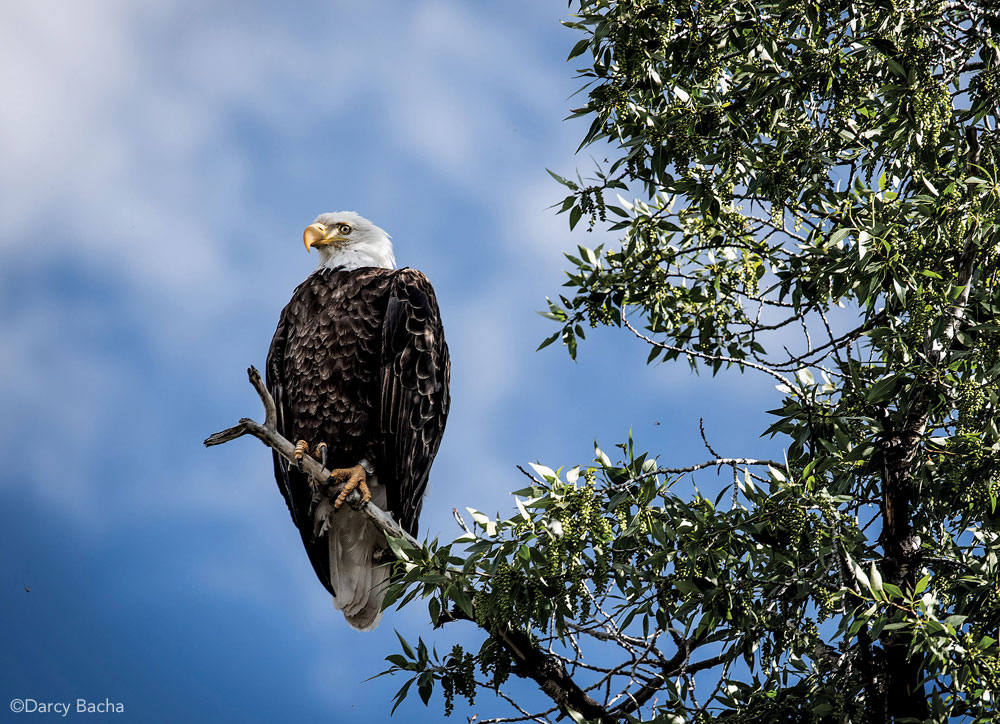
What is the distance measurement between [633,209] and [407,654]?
7.69ft

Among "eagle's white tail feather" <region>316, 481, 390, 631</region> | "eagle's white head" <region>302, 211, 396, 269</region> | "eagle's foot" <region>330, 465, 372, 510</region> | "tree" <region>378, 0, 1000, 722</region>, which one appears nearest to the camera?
"tree" <region>378, 0, 1000, 722</region>

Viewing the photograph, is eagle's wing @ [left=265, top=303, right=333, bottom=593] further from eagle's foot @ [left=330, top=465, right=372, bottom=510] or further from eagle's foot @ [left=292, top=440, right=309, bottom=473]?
eagle's foot @ [left=292, top=440, right=309, bottom=473]

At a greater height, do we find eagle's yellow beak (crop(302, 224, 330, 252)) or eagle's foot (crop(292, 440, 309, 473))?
eagle's yellow beak (crop(302, 224, 330, 252))

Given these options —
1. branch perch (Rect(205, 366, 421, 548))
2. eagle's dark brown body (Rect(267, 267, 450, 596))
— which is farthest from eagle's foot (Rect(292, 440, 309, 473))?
eagle's dark brown body (Rect(267, 267, 450, 596))

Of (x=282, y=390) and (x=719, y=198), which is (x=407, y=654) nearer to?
(x=282, y=390)

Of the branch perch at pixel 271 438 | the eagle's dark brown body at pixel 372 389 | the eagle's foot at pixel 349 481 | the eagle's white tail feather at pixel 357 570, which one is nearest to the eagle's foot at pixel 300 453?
the branch perch at pixel 271 438

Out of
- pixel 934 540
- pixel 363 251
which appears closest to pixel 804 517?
pixel 934 540

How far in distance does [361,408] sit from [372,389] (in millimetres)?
126

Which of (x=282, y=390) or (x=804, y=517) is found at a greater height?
(x=282, y=390)

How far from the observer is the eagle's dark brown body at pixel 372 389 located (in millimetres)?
4930

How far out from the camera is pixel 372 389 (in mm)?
5047

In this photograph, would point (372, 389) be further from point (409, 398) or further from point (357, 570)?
point (357, 570)

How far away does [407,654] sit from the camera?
12.1 ft

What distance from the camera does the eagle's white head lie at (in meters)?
5.87
